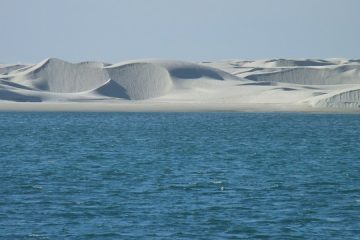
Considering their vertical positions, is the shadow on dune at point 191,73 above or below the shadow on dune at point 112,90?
above

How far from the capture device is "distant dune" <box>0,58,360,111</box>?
131 m

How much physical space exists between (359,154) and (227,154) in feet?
22.1

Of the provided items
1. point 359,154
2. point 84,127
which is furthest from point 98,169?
point 84,127

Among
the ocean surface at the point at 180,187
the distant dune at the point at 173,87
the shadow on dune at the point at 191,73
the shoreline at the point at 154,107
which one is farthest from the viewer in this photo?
the shadow on dune at the point at 191,73

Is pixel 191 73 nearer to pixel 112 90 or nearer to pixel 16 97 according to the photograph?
pixel 112 90

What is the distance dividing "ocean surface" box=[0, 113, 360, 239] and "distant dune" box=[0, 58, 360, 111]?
188 feet

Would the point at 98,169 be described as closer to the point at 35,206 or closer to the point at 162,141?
the point at 35,206

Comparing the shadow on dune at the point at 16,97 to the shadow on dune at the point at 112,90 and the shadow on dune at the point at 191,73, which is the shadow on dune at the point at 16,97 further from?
the shadow on dune at the point at 191,73

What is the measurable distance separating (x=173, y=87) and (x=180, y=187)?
123423 millimetres

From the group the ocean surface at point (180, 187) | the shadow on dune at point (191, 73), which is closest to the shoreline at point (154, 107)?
the shadow on dune at point (191, 73)

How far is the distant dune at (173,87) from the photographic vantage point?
131125 millimetres

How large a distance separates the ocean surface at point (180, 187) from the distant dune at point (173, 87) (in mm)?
57385

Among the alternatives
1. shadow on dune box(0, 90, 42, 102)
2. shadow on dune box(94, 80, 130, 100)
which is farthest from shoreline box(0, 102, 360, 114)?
shadow on dune box(94, 80, 130, 100)

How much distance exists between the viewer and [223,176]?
43.8 metres
